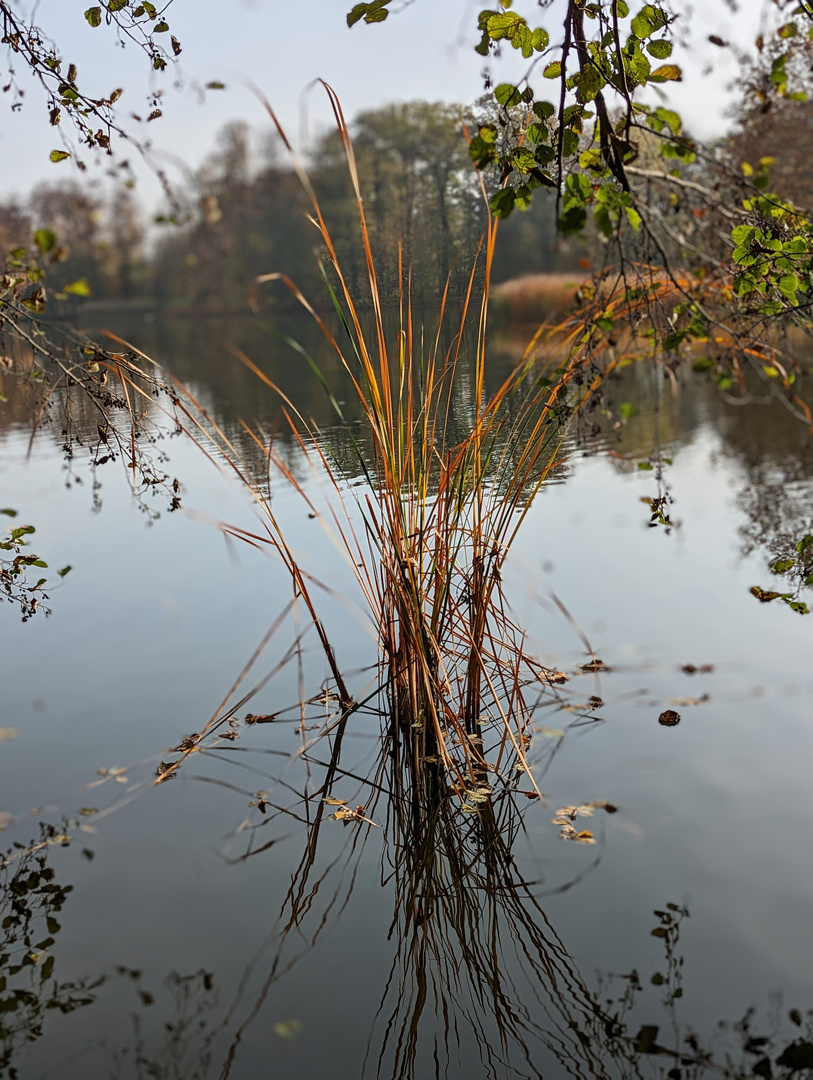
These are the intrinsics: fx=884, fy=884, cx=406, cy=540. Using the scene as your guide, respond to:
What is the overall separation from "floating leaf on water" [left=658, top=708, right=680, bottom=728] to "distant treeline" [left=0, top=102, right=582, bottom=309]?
1192mm

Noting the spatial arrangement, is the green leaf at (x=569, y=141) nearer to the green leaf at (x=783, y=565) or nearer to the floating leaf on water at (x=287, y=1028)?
the green leaf at (x=783, y=565)

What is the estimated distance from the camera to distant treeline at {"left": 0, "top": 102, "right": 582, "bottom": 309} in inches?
88.6

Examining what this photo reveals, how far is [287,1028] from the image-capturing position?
4.49 feet

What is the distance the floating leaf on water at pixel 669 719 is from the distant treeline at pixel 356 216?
119cm

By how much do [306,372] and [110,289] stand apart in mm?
12558

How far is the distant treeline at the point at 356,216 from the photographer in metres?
2.25

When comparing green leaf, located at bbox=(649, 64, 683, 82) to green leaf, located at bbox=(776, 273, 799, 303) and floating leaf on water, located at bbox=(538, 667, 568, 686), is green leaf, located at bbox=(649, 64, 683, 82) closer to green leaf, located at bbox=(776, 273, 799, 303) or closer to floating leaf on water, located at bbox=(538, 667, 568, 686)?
green leaf, located at bbox=(776, 273, 799, 303)

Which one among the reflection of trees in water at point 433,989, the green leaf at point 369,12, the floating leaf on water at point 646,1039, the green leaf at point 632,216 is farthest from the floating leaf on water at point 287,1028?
the green leaf at point 369,12

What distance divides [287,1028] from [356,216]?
2.34 metres

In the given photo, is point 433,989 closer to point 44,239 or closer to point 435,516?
point 435,516

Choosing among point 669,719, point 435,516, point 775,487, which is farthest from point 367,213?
point 775,487

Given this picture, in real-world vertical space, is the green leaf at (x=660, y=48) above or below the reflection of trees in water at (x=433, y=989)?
above

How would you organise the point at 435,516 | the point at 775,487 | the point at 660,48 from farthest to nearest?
the point at 775,487 < the point at 435,516 < the point at 660,48

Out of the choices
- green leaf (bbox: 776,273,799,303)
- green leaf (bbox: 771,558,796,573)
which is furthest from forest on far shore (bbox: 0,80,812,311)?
green leaf (bbox: 771,558,796,573)
